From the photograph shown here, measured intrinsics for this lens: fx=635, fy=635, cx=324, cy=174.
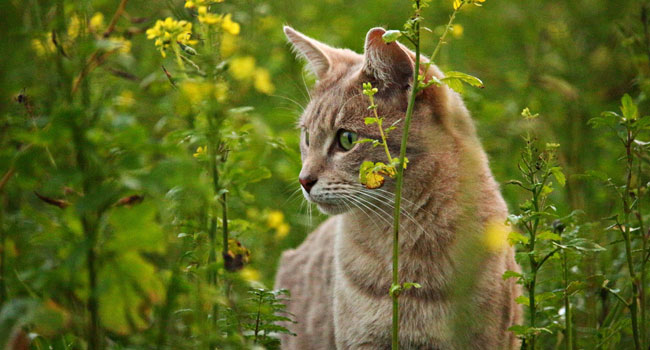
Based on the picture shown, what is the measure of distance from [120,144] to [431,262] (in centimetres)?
125

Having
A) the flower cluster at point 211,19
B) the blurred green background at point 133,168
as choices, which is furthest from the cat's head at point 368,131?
the flower cluster at point 211,19

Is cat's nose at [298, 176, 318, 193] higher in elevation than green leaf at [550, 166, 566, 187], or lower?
higher

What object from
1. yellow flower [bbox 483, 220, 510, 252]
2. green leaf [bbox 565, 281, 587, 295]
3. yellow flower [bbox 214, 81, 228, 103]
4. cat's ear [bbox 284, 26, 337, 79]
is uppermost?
cat's ear [bbox 284, 26, 337, 79]

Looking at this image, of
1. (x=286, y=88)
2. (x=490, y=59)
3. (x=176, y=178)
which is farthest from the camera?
(x=490, y=59)

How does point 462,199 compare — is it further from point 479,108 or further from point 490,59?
point 490,59

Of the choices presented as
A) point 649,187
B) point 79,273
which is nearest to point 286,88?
point 649,187

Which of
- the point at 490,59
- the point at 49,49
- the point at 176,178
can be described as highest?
the point at 490,59

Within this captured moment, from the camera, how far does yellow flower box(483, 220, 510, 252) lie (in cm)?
199

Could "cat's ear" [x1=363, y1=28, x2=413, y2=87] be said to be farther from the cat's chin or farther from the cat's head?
the cat's chin

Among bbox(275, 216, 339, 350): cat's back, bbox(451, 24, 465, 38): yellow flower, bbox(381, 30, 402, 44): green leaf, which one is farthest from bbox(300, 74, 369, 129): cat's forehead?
bbox(381, 30, 402, 44): green leaf

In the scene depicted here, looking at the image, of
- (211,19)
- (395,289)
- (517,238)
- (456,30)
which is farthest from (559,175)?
(211,19)

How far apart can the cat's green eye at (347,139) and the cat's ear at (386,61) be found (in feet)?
0.76

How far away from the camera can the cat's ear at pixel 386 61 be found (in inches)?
87.4

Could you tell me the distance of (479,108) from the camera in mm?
3234
